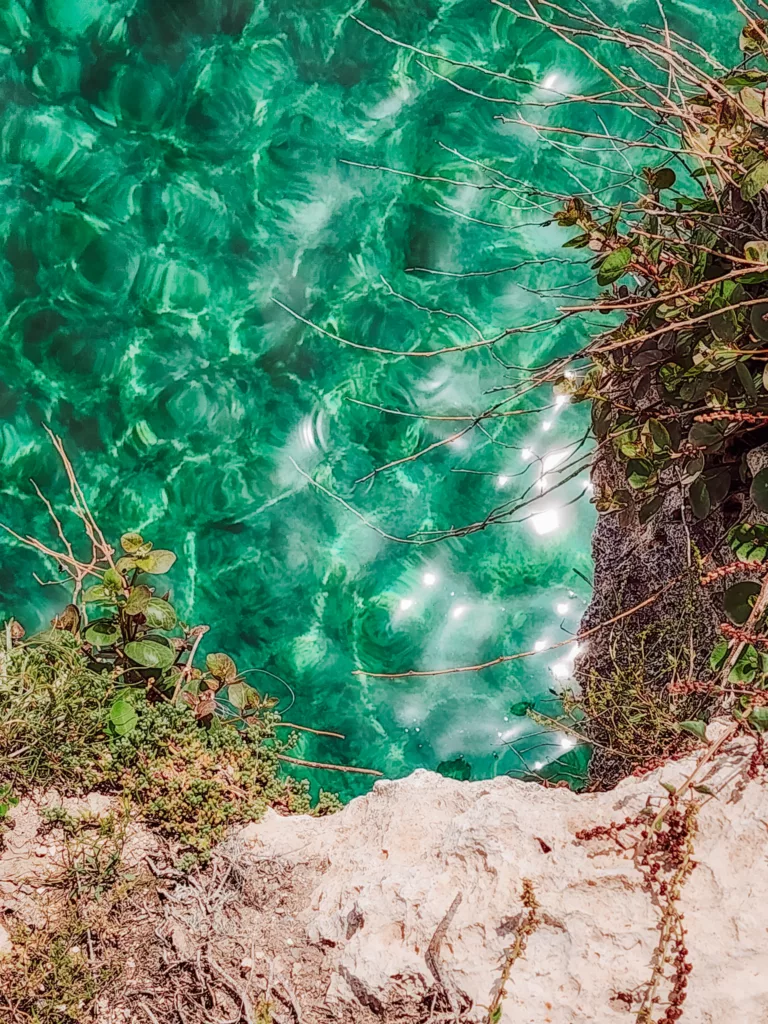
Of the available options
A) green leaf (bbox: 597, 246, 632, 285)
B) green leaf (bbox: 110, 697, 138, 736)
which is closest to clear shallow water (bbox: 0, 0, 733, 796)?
green leaf (bbox: 110, 697, 138, 736)

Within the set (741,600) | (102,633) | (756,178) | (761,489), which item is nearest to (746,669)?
(741,600)

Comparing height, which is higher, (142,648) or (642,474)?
→ (642,474)

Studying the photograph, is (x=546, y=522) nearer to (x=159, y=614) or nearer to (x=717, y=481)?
(x=717, y=481)

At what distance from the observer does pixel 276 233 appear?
3.65 meters

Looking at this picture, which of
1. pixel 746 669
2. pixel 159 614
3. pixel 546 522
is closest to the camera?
pixel 746 669

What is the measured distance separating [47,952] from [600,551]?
231 centimetres

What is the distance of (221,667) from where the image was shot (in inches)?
108

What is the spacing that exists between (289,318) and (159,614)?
1624 mm

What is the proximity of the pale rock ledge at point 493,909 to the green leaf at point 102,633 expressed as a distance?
81 centimetres

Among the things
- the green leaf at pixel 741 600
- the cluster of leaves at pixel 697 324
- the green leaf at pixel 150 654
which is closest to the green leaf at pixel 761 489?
the cluster of leaves at pixel 697 324

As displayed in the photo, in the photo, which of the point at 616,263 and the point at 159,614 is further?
the point at 159,614

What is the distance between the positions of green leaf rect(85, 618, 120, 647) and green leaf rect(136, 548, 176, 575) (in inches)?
8.0

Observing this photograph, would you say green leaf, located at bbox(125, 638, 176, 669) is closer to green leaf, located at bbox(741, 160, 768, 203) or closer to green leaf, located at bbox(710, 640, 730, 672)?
green leaf, located at bbox(710, 640, 730, 672)

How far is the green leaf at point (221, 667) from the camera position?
2.73 metres
